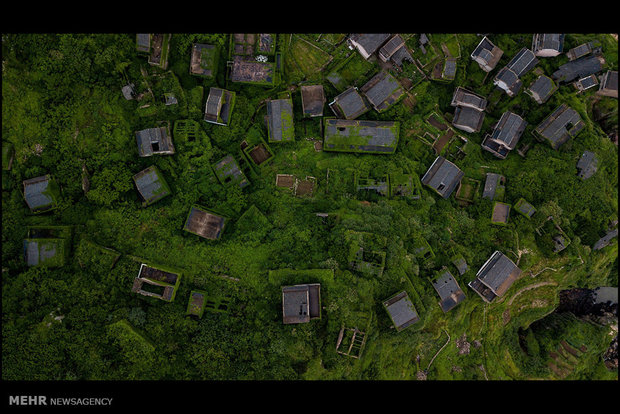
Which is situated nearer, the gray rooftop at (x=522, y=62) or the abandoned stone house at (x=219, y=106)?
the abandoned stone house at (x=219, y=106)

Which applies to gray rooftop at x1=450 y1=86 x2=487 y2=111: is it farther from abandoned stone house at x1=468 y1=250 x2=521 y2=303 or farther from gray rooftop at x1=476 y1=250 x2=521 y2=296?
gray rooftop at x1=476 y1=250 x2=521 y2=296

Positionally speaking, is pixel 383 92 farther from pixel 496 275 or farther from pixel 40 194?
pixel 40 194

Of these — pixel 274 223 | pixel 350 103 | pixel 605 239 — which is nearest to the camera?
pixel 274 223

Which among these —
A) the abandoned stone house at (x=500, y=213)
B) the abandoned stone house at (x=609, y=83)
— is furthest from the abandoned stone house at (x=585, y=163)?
the abandoned stone house at (x=500, y=213)

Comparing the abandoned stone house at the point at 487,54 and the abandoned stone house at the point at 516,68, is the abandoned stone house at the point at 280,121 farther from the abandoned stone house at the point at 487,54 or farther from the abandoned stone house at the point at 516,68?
the abandoned stone house at the point at 516,68

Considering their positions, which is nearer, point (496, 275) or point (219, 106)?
point (219, 106)

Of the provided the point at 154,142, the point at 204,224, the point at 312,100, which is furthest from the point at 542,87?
the point at 154,142

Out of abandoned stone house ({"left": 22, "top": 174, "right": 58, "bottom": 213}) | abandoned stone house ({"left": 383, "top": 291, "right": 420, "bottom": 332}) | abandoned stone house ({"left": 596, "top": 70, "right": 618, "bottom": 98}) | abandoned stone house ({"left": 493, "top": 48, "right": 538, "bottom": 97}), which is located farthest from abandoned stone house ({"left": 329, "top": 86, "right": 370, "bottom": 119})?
abandoned stone house ({"left": 22, "top": 174, "right": 58, "bottom": 213})
